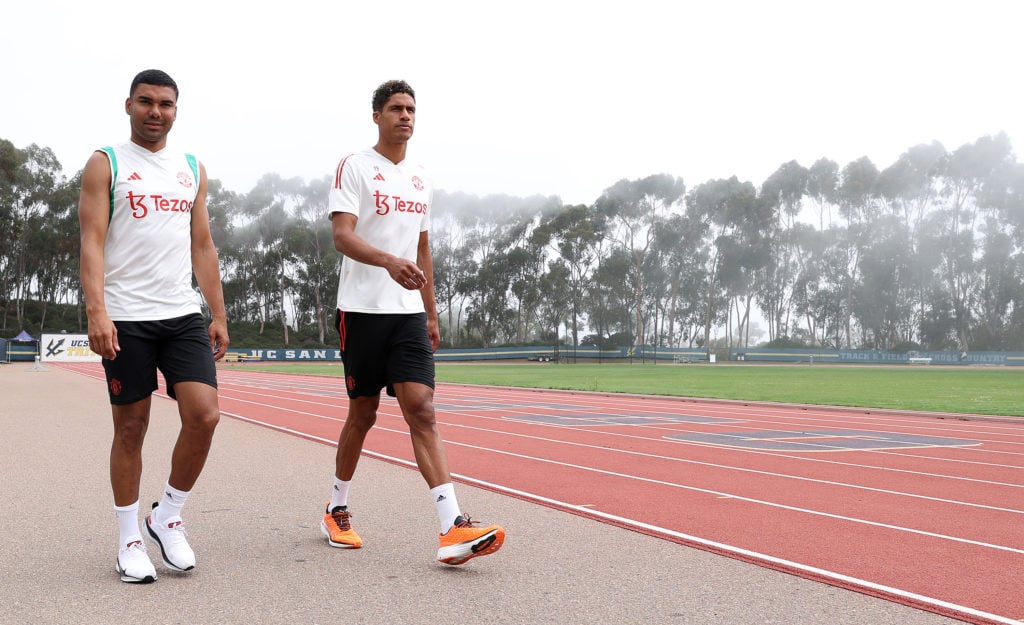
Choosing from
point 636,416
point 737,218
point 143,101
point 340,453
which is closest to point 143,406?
point 340,453

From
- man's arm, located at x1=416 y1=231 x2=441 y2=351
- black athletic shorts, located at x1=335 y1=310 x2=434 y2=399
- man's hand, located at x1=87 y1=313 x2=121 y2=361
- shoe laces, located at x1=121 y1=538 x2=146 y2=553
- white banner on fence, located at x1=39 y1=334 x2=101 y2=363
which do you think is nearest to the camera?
man's hand, located at x1=87 y1=313 x2=121 y2=361

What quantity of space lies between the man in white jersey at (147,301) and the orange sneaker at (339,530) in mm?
692

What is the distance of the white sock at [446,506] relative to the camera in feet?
12.0

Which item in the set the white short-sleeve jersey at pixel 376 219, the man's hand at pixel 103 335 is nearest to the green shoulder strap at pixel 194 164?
the white short-sleeve jersey at pixel 376 219

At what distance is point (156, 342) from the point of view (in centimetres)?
358

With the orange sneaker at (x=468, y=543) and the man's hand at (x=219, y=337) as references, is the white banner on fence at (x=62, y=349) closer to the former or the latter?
the man's hand at (x=219, y=337)

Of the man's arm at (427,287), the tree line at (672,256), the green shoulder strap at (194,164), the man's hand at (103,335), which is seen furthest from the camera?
the tree line at (672,256)

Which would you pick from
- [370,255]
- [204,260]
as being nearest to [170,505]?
[204,260]

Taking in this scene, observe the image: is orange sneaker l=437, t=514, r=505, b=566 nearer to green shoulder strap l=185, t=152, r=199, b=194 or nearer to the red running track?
the red running track

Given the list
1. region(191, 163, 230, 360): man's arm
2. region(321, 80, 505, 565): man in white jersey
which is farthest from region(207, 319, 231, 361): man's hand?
region(321, 80, 505, 565): man in white jersey

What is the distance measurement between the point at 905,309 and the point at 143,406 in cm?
7739

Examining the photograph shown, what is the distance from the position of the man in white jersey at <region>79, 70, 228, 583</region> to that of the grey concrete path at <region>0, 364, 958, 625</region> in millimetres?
332

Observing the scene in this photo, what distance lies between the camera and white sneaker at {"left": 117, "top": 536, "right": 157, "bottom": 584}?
3330 mm

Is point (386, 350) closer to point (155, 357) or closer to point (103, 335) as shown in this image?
point (155, 357)
